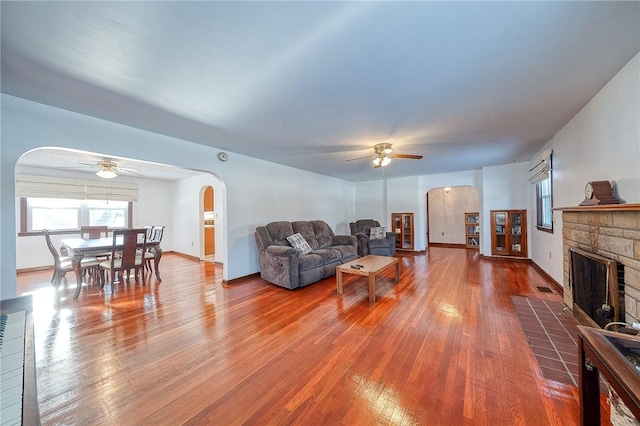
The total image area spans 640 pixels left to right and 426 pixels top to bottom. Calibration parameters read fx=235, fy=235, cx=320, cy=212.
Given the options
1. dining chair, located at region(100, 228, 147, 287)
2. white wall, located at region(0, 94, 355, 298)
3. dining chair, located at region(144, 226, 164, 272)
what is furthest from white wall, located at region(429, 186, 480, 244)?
dining chair, located at region(100, 228, 147, 287)

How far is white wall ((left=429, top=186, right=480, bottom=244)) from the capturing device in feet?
25.7

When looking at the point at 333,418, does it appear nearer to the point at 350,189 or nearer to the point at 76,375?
the point at 76,375

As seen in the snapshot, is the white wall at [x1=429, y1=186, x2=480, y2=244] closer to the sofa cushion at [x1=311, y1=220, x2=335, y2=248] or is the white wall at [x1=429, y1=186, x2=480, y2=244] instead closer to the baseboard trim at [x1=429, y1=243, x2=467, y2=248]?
the baseboard trim at [x1=429, y1=243, x2=467, y2=248]

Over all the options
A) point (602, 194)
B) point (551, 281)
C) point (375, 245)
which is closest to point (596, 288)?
point (602, 194)

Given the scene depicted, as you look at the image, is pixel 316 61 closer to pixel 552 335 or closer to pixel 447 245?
pixel 552 335

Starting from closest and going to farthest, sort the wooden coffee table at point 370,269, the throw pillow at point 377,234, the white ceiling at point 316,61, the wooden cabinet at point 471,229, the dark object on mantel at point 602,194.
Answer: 1. the white ceiling at point 316,61
2. the dark object on mantel at point 602,194
3. the wooden coffee table at point 370,269
4. the throw pillow at point 377,234
5. the wooden cabinet at point 471,229

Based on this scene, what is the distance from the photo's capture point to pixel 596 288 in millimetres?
2158

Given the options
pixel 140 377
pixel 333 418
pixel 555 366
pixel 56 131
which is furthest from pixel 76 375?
pixel 555 366

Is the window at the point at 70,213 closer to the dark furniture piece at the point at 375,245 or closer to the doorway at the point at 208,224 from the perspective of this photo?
the doorway at the point at 208,224

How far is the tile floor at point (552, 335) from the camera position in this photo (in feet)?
5.82

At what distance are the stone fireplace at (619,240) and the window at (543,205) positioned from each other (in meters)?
1.88

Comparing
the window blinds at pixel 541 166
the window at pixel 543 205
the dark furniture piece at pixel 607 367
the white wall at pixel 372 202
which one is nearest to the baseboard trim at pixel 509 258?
the window at pixel 543 205

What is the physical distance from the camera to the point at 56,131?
2432 millimetres

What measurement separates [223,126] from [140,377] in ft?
8.61
